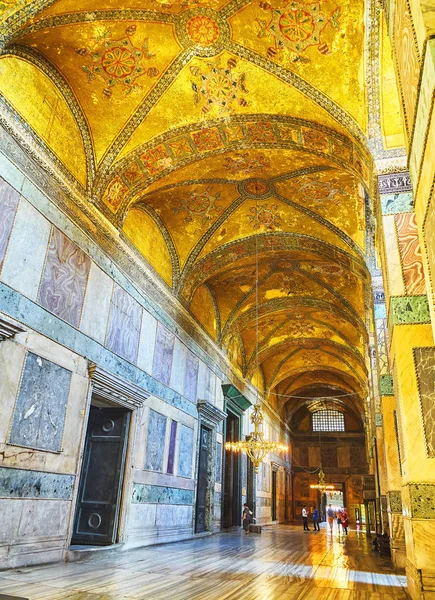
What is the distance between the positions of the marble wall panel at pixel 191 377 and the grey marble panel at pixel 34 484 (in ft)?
15.7

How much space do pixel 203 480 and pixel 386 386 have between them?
5.69 m

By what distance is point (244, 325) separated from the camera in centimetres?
1462

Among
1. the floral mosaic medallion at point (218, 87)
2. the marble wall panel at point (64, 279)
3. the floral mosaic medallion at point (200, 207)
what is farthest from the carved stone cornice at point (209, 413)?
the floral mosaic medallion at point (218, 87)

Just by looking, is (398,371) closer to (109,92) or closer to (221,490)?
(109,92)

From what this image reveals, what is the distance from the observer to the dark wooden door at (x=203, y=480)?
11.1m

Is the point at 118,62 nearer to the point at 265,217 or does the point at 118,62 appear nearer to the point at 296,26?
the point at 296,26

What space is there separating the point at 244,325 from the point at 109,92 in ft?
29.4

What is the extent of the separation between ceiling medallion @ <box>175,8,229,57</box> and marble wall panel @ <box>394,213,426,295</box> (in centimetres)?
349

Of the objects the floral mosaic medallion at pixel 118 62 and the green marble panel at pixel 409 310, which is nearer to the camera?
the green marble panel at pixel 409 310

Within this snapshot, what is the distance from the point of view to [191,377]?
11.2 metres

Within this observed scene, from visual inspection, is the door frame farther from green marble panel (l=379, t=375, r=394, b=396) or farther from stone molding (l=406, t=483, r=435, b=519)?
stone molding (l=406, t=483, r=435, b=519)

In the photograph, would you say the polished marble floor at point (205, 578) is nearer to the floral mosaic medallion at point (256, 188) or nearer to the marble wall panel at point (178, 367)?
the marble wall panel at point (178, 367)

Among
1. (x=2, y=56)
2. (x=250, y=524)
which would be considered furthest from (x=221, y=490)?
(x=2, y=56)

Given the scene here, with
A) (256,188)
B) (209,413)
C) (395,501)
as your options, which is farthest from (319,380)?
(395,501)
